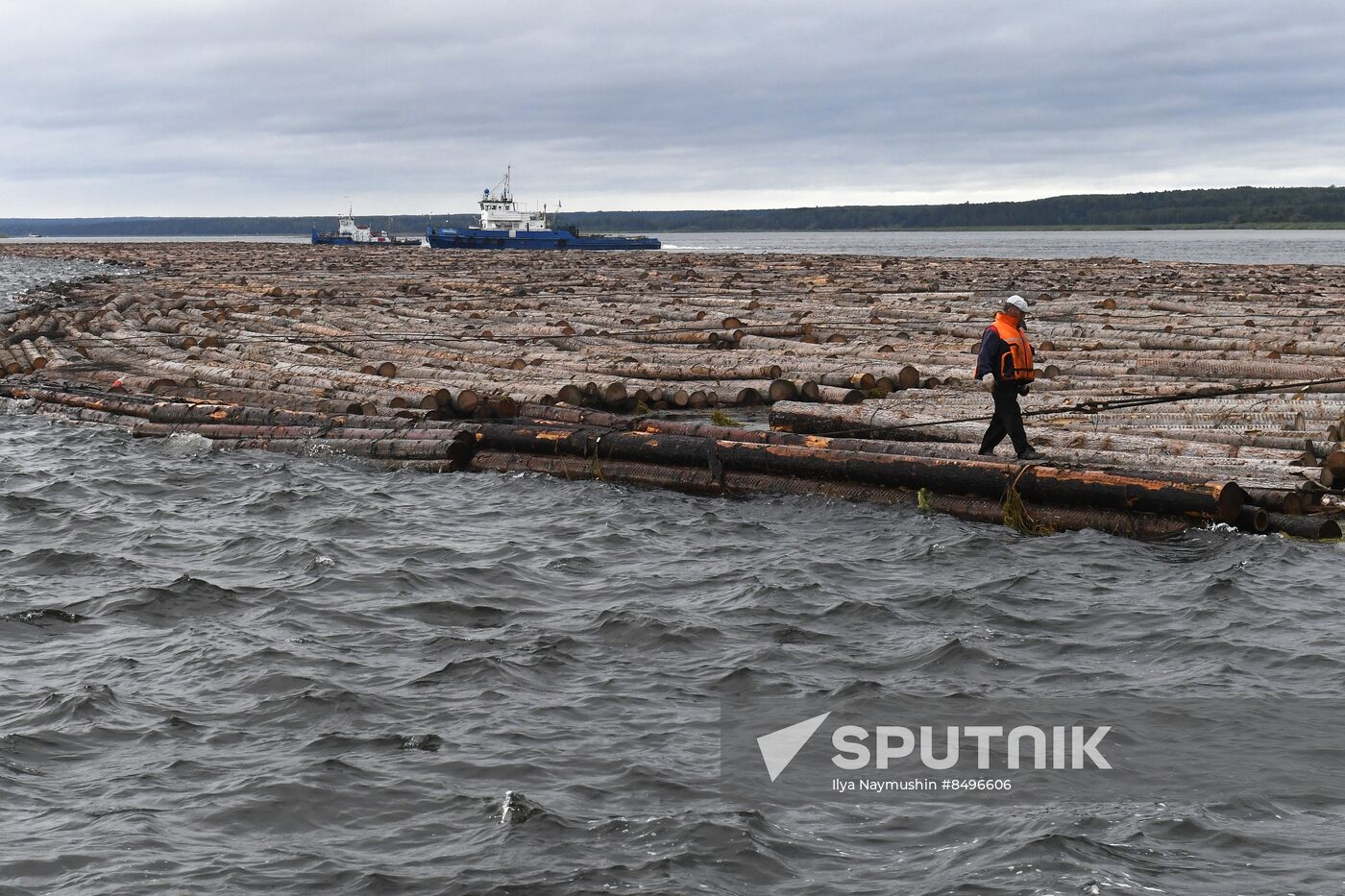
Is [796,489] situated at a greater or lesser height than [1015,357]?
lesser

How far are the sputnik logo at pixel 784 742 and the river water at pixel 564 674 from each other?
31cm

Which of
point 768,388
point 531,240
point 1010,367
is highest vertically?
point 531,240

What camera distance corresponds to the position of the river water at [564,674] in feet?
20.6

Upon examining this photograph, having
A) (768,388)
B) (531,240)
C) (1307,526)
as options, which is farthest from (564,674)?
(531,240)

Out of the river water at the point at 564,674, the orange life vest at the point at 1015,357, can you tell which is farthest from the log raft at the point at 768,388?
the orange life vest at the point at 1015,357

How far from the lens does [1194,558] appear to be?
37.7 ft

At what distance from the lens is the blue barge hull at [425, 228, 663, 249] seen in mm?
111375

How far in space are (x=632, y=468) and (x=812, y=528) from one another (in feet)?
9.98

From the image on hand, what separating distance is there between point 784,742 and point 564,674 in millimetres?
1873

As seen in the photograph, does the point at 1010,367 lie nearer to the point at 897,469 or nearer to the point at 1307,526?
the point at 897,469

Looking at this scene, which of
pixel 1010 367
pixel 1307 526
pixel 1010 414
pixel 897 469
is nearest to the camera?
pixel 1307 526

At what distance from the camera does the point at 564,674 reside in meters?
8.95

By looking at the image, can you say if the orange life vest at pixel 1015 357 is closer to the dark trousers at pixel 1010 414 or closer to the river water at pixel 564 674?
the dark trousers at pixel 1010 414

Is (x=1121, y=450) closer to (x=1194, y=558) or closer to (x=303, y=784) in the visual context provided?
(x=1194, y=558)
